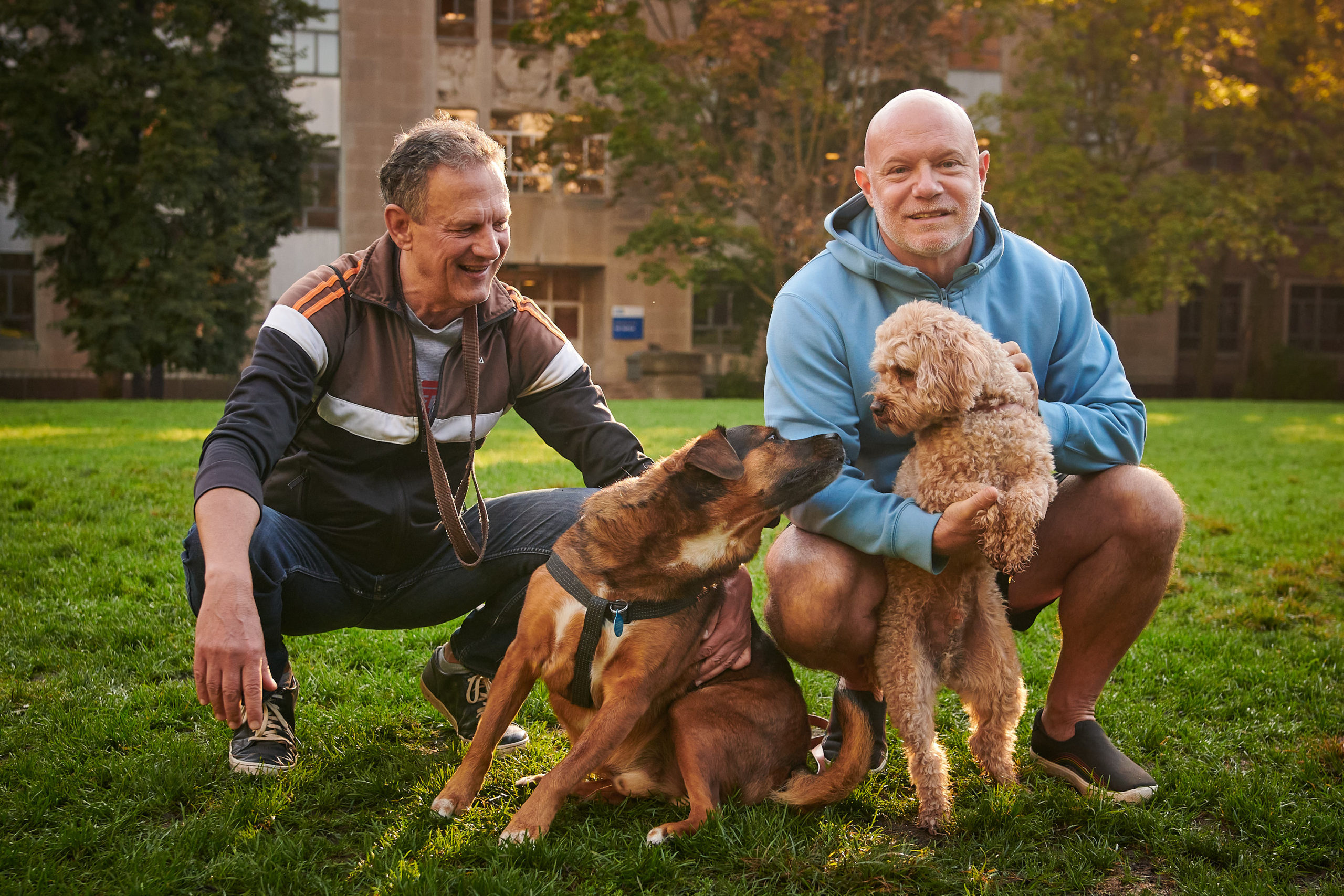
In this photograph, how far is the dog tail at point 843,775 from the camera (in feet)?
9.43

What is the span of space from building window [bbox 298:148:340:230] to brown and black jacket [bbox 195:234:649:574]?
1112 inches

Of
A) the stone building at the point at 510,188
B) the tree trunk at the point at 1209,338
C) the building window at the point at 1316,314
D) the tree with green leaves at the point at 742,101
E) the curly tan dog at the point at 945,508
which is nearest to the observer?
the curly tan dog at the point at 945,508

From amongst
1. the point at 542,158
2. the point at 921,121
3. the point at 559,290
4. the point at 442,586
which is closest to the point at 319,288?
the point at 442,586

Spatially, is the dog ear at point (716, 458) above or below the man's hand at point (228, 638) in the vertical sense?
above

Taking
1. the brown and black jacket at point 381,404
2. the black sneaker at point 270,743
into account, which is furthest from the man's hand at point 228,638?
the black sneaker at point 270,743

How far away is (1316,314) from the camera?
3566 cm

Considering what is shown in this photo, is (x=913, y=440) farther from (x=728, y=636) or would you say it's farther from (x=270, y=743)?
(x=270, y=743)

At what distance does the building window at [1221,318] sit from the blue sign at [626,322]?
20.1m

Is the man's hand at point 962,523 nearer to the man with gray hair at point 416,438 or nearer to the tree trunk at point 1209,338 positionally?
the man with gray hair at point 416,438

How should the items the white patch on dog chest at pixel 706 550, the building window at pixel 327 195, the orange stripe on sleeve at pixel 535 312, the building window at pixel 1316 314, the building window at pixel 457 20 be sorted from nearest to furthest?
1. the white patch on dog chest at pixel 706 550
2. the orange stripe on sleeve at pixel 535 312
3. the building window at pixel 457 20
4. the building window at pixel 327 195
5. the building window at pixel 1316 314

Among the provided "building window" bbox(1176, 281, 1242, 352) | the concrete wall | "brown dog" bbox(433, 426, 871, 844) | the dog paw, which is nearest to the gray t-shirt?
"brown dog" bbox(433, 426, 871, 844)

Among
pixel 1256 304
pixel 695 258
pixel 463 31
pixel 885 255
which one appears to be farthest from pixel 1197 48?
pixel 885 255

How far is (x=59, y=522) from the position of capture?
6324 millimetres

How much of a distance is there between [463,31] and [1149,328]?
25.1 metres
